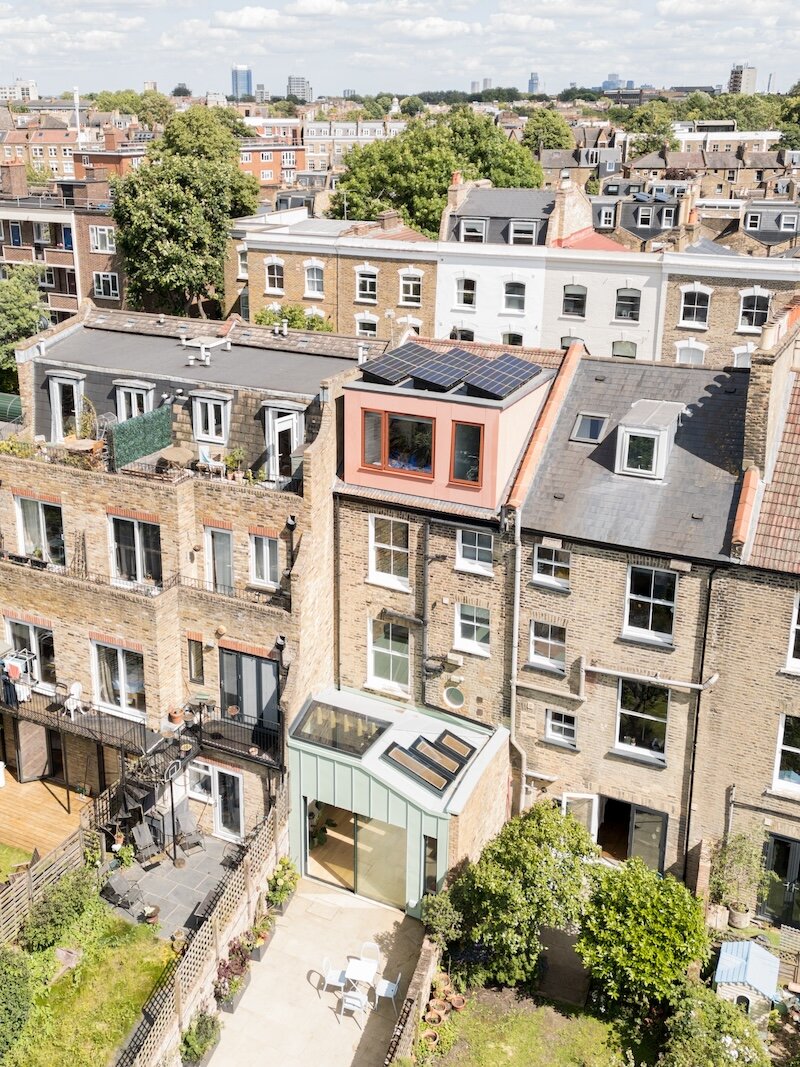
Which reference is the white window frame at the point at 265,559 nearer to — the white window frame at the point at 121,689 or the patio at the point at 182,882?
the white window frame at the point at 121,689

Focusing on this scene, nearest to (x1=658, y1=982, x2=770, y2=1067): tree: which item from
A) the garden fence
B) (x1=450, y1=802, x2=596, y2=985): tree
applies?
(x1=450, y1=802, x2=596, y2=985): tree

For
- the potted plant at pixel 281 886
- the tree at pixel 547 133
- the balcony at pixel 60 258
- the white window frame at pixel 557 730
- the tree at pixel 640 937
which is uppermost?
the tree at pixel 547 133

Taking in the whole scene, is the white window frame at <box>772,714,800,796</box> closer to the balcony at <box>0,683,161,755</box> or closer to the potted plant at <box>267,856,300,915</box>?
the potted plant at <box>267,856,300,915</box>

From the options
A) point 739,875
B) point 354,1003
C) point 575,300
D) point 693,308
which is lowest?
point 354,1003

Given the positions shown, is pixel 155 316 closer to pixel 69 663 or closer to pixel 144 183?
pixel 69 663

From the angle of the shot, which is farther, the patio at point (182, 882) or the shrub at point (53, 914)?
the patio at point (182, 882)

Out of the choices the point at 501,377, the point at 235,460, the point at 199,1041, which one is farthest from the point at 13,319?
the point at 199,1041

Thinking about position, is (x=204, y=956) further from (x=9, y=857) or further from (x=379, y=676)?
(x=379, y=676)

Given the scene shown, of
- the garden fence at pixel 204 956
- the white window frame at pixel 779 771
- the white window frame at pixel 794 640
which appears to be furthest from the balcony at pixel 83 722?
the white window frame at pixel 794 640
